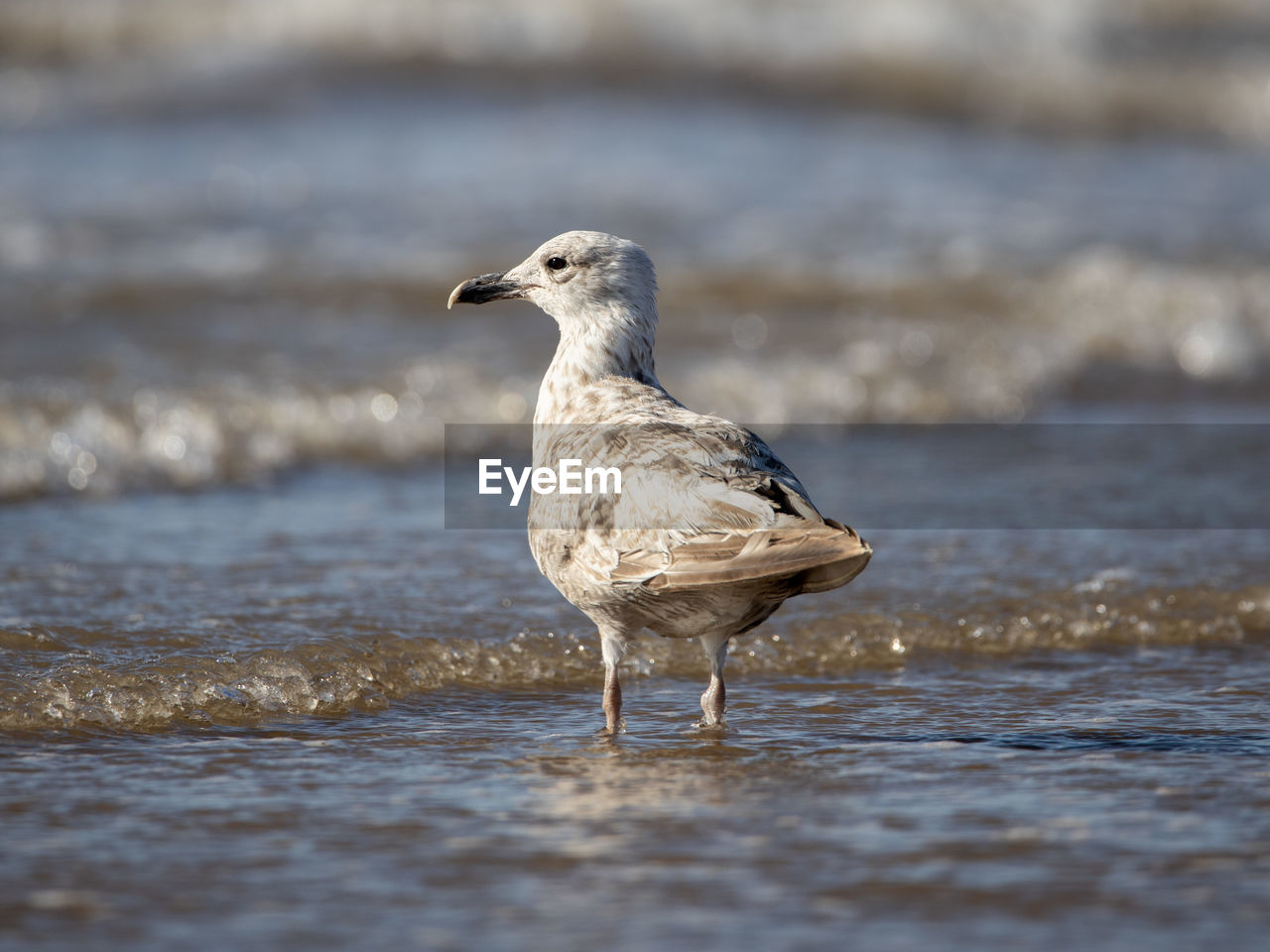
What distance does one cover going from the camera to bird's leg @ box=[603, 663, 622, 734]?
3908 millimetres

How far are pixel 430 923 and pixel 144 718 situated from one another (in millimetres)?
1439

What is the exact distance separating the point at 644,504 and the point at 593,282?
88cm

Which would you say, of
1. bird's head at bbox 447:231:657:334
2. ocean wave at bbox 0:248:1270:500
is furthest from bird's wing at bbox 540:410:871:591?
ocean wave at bbox 0:248:1270:500

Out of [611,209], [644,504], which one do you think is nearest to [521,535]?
[644,504]

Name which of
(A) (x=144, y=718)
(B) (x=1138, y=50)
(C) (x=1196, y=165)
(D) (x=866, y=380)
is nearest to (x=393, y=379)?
(D) (x=866, y=380)

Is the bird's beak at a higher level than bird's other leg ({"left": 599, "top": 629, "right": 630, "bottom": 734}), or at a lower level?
higher

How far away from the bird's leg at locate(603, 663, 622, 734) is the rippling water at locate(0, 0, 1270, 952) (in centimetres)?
10

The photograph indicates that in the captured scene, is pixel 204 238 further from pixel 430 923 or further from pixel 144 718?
pixel 430 923

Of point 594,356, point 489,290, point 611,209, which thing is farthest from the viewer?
point 611,209

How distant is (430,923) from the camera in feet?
9.03

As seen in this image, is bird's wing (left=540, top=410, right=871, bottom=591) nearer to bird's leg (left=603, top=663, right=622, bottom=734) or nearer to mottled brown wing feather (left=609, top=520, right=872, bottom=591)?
mottled brown wing feather (left=609, top=520, right=872, bottom=591)

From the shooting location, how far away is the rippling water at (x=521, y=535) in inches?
118

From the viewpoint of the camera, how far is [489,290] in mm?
4422

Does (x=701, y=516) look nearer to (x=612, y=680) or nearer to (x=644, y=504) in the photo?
(x=644, y=504)
